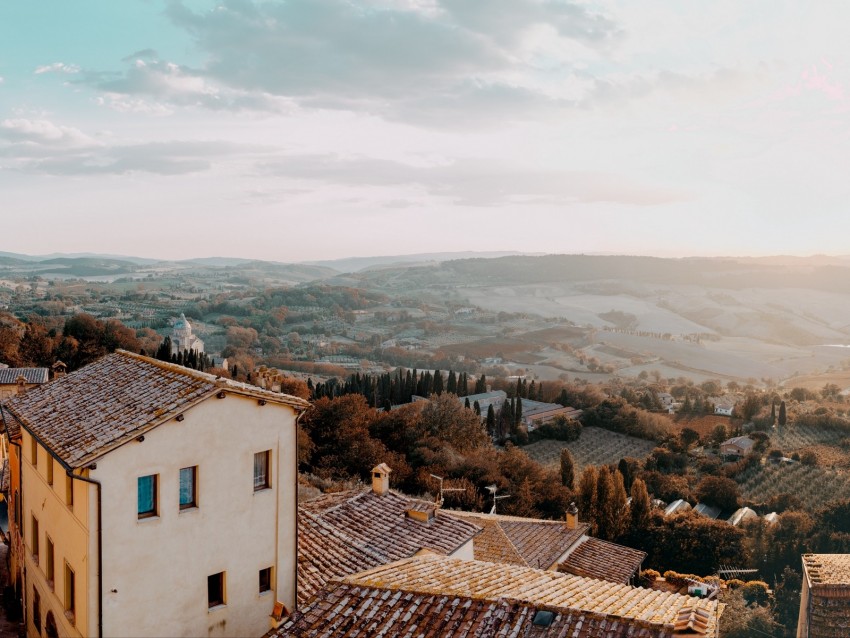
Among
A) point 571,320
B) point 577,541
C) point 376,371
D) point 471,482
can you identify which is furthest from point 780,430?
point 571,320

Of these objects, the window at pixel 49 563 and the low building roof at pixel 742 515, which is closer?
the window at pixel 49 563

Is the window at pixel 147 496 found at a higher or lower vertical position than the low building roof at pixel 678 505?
higher

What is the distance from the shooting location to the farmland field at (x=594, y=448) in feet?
172

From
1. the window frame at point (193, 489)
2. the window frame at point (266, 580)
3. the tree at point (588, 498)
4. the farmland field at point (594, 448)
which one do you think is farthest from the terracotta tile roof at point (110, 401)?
the farmland field at point (594, 448)

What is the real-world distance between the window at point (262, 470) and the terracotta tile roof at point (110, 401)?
2.61ft

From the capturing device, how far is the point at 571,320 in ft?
462

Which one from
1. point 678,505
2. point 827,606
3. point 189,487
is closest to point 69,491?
point 189,487

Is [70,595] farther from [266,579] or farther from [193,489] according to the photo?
[266,579]

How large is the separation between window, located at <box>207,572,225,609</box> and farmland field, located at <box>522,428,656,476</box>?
42.2m

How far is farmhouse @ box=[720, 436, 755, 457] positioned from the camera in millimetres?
50938

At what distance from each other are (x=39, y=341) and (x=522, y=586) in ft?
137

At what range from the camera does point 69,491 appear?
9.13 m

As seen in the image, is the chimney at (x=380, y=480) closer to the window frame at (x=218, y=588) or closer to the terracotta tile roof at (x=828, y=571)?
the window frame at (x=218, y=588)

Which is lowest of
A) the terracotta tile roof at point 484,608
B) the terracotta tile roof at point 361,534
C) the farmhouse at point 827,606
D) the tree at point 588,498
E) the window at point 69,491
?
the tree at point 588,498
